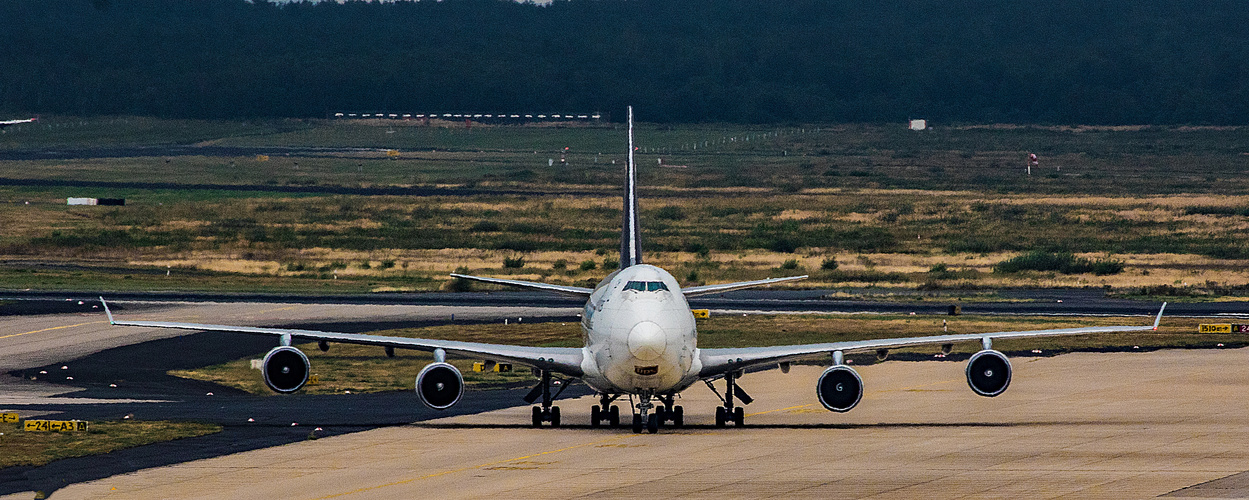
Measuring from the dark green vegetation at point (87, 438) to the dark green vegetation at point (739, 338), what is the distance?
11.4 meters

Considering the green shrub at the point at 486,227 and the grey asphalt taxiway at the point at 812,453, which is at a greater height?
the green shrub at the point at 486,227

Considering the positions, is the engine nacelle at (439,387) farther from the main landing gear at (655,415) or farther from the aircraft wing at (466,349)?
the main landing gear at (655,415)

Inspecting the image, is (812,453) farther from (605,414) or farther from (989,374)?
Result: (605,414)

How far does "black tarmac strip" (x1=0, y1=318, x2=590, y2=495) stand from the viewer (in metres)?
35.3

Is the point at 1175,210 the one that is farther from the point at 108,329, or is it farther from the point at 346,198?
the point at 108,329

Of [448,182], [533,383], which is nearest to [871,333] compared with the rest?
[533,383]

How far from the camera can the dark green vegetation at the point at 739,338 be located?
55656 mm

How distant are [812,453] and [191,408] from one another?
18579 millimetres

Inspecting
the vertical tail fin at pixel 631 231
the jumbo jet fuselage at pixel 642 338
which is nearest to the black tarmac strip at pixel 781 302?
the vertical tail fin at pixel 631 231

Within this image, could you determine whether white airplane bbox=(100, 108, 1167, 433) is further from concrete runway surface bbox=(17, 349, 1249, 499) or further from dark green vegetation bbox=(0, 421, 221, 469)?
dark green vegetation bbox=(0, 421, 221, 469)

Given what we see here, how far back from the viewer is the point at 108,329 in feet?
225

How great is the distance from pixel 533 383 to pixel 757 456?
1834 cm

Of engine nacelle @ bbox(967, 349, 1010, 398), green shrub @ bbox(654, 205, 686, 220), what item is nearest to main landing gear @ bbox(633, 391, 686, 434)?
engine nacelle @ bbox(967, 349, 1010, 398)

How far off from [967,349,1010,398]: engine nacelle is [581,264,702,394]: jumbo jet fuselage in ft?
21.9
